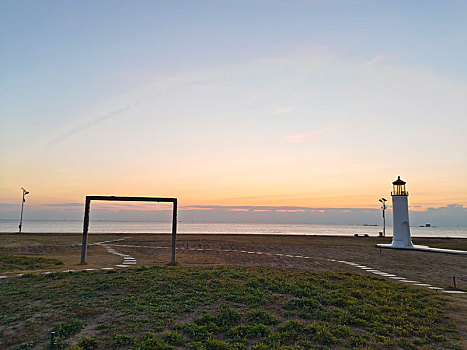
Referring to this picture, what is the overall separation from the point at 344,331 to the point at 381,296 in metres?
3.36

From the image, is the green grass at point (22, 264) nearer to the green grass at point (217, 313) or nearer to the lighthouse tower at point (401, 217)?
the green grass at point (217, 313)

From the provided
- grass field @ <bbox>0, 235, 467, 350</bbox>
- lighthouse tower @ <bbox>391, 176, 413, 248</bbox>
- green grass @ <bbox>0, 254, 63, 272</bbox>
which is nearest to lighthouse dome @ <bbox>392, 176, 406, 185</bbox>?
lighthouse tower @ <bbox>391, 176, 413, 248</bbox>

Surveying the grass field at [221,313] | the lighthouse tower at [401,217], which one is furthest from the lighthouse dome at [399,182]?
the grass field at [221,313]

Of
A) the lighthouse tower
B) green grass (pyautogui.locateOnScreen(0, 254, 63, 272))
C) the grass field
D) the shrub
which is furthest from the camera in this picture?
the lighthouse tower

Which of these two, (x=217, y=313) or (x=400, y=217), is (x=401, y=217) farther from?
(x=217, y=313)

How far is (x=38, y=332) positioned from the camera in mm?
6484

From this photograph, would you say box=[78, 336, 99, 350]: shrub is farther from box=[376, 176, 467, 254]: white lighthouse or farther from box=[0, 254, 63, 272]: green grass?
box=[376, 176, 467, 254]: white lighthouse

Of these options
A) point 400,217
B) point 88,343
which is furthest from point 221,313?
point 400,217

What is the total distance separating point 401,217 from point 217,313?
30615 mm

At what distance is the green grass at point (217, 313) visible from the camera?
630 centimetres

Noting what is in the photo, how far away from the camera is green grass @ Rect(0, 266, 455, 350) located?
630 centimetres

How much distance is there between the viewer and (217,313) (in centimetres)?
752

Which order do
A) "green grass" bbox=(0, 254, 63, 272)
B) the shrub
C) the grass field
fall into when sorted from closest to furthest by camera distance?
1. the shrub
2. the grass field
3. "green grass" bbox=(0, 254, 63, 272)

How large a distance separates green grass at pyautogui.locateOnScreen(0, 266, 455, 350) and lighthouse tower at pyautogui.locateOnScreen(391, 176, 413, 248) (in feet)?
80.4
